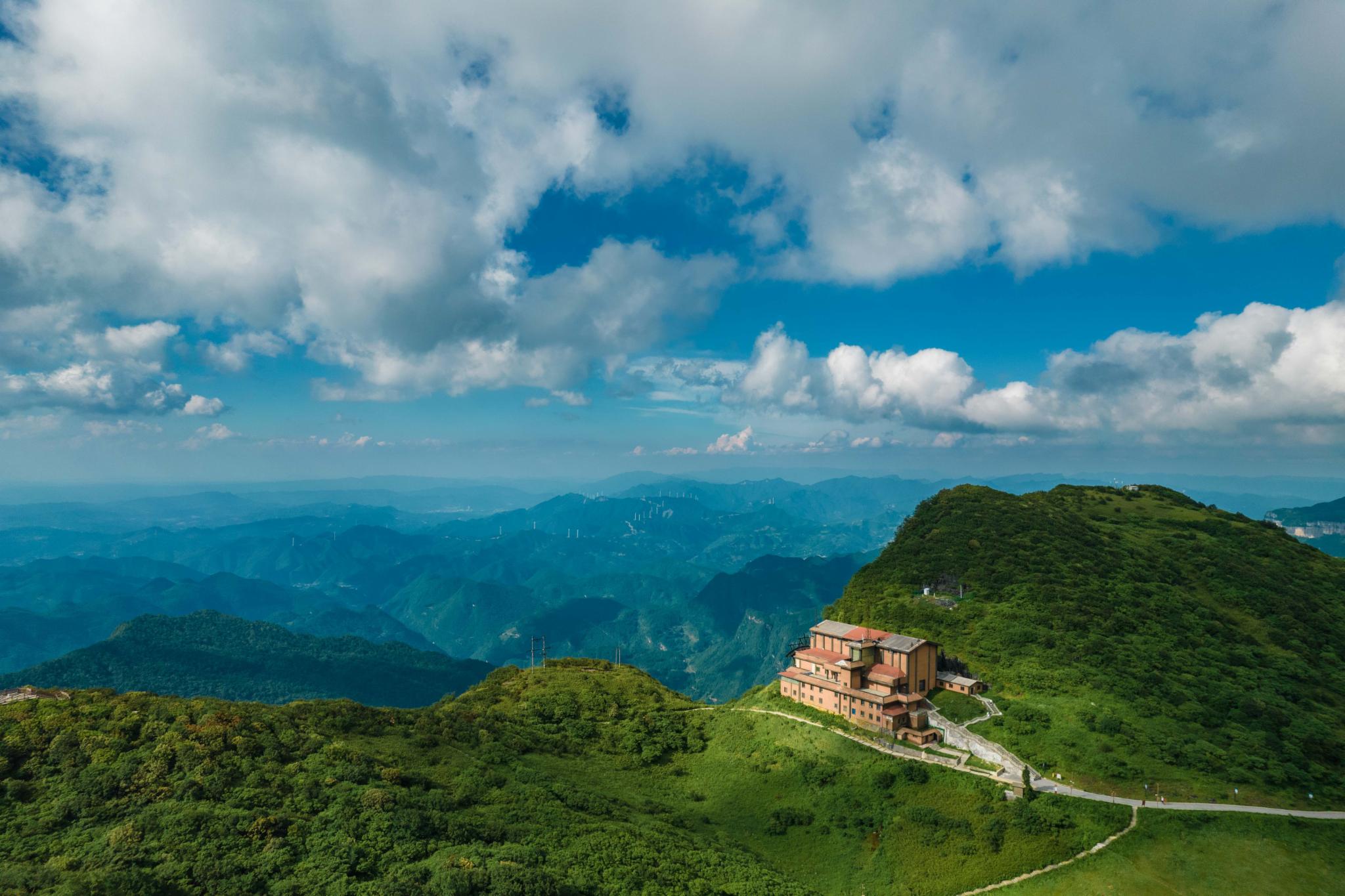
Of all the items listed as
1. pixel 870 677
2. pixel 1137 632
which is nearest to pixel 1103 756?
pixel 870 677

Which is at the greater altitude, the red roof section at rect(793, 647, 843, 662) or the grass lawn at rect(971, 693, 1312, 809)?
the red roof section at rect(793, 647, 843, 662)

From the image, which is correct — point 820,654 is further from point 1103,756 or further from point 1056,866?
point 1056,866

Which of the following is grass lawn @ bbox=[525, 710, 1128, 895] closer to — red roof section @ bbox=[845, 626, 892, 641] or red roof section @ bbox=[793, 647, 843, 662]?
red roof section @ bbox=[793, 647, 843, 662]

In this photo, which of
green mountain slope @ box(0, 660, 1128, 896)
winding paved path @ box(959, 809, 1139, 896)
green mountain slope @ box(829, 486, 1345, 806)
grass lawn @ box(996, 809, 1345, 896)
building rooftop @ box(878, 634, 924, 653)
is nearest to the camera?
green mountain slope @ box(0, 660, 1128, 896)

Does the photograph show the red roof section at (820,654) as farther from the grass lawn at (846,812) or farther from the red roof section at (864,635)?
the grass lawn at (846,812)

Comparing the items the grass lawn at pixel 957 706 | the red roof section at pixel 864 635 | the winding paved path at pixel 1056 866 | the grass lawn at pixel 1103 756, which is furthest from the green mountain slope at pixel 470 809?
the red roof section at pixel 864 635

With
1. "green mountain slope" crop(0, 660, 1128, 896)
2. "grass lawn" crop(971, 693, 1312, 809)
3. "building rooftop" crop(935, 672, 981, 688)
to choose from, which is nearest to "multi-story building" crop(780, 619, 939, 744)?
"building rooftop" crop(935, 672, 981, 688)
